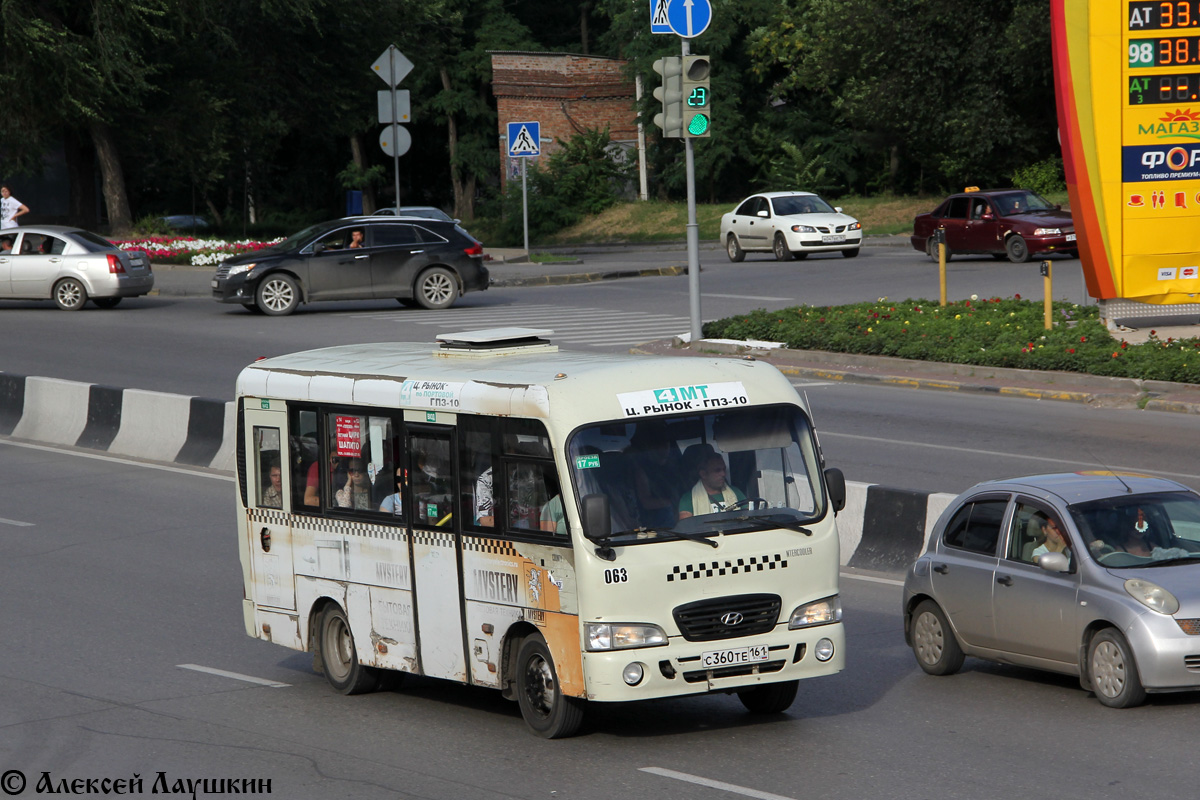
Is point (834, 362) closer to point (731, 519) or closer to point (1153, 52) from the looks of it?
point (1153, 52)

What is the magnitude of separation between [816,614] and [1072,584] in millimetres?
1585

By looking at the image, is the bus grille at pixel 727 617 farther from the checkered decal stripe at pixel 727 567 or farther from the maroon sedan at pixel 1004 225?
the maroon sedan at pixel 1004 225

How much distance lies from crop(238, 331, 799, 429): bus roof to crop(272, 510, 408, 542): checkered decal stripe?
2.31 ft

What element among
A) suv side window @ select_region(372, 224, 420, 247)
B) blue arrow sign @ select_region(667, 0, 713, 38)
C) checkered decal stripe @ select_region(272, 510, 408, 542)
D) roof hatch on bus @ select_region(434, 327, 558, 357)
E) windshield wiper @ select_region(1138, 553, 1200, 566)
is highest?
blue arrow sign @ select_region(667, 0, 713, 38)

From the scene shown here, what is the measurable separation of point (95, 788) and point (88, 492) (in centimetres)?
953

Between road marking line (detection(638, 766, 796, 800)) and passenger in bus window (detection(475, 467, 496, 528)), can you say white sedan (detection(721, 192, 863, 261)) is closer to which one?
passenger in bus window (detection(475, 467, 496, 528))

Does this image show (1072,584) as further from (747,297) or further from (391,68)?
(391,68)

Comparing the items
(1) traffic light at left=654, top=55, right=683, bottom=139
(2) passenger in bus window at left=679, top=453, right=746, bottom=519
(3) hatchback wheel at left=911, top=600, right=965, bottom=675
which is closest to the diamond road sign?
(1) traffic light at left=654, top=55, right=683, bottom=139

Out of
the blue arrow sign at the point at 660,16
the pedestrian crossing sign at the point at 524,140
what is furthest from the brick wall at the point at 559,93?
the blue arrow sign at the point at 660,16

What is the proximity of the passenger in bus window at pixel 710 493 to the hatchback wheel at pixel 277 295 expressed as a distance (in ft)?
69.5

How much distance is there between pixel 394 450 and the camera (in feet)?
28.3

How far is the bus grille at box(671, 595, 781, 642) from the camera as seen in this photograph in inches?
296

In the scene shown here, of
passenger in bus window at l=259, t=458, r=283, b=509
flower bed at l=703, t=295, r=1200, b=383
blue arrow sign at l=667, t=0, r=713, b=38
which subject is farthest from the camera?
blue arrow sign at l=667, t=0, r=713, b=38

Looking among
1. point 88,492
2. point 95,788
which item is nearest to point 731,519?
point 95,788
